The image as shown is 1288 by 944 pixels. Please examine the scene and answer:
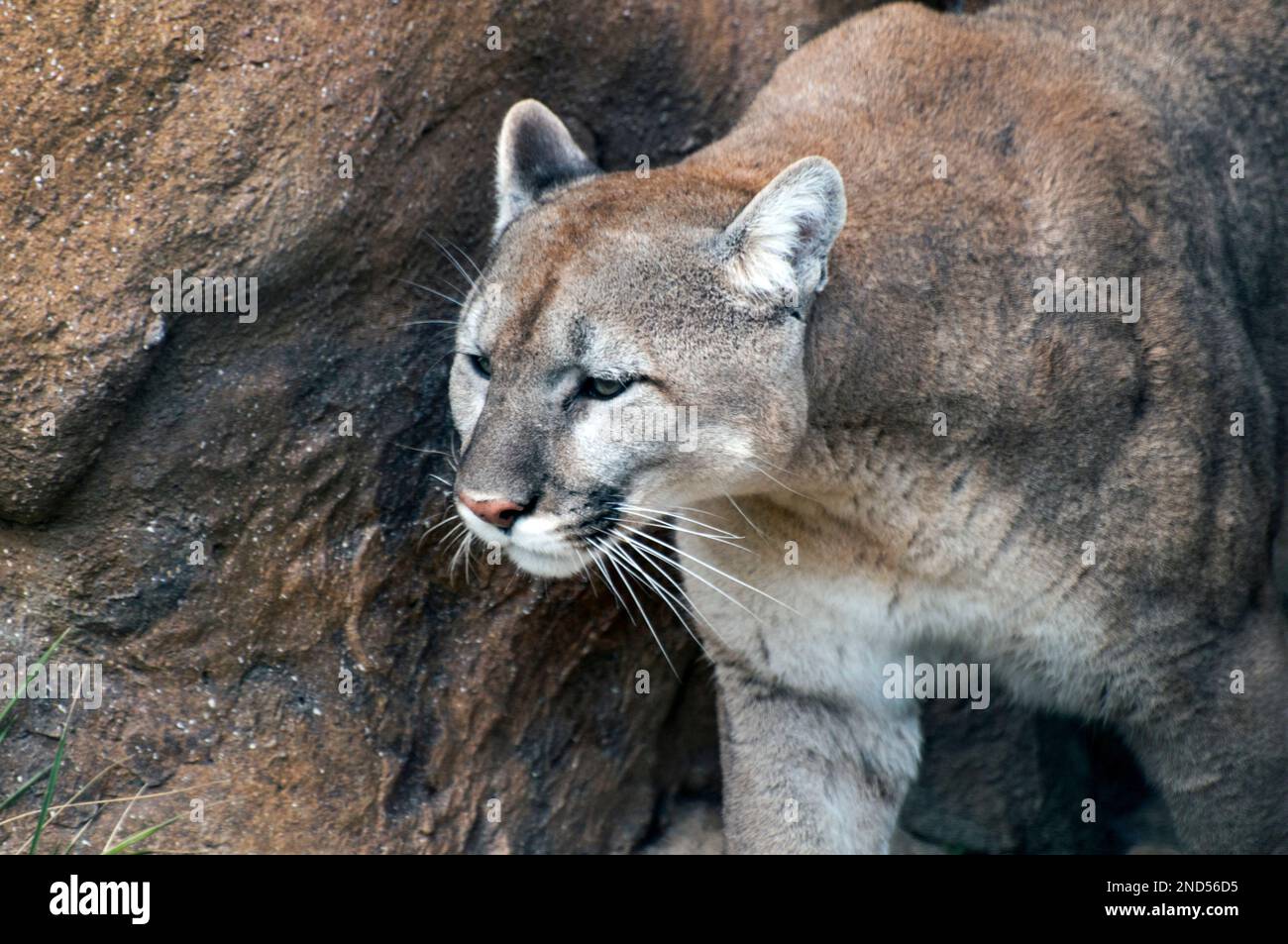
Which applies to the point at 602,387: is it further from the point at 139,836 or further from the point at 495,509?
the point at 139,836

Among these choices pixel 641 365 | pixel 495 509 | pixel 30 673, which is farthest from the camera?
pixel 30 673

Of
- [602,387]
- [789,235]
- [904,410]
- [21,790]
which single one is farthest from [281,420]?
[904,410]

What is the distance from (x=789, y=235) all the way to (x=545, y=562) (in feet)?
3.97

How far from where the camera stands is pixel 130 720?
5.30m

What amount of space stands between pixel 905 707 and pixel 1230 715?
1.13 metres

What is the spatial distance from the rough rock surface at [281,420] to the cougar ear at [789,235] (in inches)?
56.4

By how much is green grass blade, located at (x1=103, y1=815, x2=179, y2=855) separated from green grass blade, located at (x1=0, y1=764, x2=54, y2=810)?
12.9 inches

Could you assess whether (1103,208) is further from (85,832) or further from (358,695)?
(85,832)

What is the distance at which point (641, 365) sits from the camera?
14.6 feet

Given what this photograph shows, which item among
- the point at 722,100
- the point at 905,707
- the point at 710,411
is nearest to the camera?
the point at 710,411

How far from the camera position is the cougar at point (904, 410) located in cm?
450

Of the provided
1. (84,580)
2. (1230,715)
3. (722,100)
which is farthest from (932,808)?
(84,580)

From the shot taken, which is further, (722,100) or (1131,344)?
(722,100)

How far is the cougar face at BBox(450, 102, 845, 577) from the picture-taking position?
4.38m
